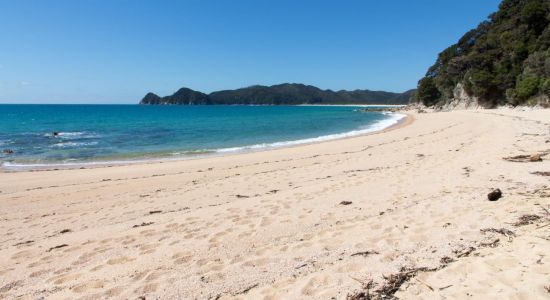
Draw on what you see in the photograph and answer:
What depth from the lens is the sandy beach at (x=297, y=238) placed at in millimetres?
3564

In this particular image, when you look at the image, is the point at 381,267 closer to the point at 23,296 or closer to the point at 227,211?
the point at 227,211

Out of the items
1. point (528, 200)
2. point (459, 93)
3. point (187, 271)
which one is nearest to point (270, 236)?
point (187, 271)

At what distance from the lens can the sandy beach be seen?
11.7 ft

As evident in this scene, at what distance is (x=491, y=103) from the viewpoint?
50.4 metres

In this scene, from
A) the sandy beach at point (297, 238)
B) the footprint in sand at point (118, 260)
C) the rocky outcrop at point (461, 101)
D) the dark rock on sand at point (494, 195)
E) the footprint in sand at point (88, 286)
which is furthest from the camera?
the rocky outcrop at point (461, 101)

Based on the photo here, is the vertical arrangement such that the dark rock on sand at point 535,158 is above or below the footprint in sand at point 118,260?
above

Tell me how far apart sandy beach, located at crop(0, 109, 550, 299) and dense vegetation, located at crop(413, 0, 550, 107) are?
35992mm

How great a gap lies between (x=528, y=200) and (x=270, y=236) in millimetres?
4644

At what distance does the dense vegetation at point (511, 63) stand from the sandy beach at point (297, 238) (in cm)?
3599

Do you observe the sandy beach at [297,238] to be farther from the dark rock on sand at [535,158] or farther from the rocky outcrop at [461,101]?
the rocky outcrop at [461,101]

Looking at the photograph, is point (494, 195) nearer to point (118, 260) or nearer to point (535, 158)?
point (535, 158)

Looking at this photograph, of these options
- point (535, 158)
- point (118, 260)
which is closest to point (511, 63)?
point (535, 158)

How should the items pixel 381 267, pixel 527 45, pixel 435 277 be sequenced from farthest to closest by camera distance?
pixel 527 45 < pixel 381 267 < pixel 435 277

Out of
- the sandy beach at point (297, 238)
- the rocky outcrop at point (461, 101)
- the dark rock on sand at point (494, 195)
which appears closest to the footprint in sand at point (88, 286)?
the sandy beach at point (297, 238)
